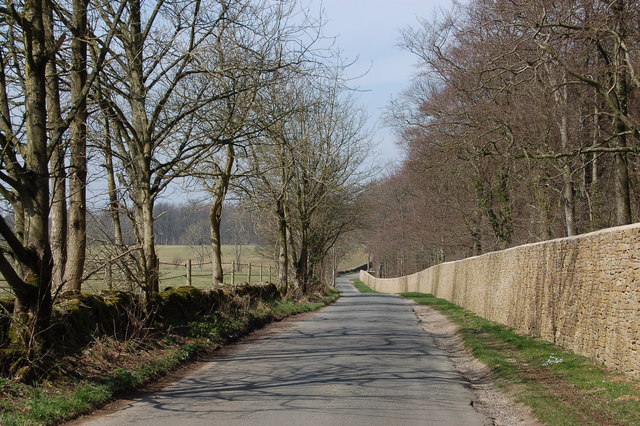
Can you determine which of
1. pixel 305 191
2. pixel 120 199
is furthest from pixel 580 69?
pixel 305 191

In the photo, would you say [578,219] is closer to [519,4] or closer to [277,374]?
[519,4]

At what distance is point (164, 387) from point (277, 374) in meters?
1.79

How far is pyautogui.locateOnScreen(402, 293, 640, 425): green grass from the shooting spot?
759 centimetres

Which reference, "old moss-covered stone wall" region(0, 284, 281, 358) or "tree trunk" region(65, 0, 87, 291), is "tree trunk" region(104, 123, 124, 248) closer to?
"tree trunk" region(65, 0, 87, 291)

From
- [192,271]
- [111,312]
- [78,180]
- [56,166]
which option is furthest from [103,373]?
[192,271]

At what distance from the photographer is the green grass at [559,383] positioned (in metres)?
7.59

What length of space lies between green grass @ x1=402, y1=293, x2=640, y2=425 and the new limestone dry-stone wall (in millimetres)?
352

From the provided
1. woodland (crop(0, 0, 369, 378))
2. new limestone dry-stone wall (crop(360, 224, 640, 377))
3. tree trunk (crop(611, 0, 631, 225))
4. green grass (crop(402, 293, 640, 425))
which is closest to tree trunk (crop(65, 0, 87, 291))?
woodland (crop(0, 0, 369, 378))

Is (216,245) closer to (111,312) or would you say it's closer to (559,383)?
(111,312)

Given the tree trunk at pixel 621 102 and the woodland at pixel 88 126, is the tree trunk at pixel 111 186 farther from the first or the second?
the tree trunk at pixel 621 102

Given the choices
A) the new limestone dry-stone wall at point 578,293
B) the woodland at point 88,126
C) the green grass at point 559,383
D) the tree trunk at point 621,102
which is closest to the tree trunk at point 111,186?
the woodland at point 88,126

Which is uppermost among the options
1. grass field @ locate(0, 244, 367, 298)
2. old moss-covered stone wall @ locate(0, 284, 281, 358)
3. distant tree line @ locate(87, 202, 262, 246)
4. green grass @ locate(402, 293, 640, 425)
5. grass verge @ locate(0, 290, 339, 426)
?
distant tree line @ locate(87, 202, 262, 246)

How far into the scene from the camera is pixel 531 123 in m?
24.8

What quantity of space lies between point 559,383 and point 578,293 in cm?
326
